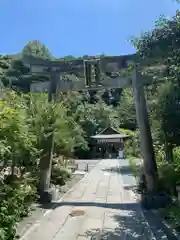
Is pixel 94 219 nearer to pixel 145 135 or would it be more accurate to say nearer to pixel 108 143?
pixel 145 135

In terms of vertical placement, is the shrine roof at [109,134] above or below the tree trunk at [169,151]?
above

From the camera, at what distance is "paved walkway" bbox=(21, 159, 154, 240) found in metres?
5.97

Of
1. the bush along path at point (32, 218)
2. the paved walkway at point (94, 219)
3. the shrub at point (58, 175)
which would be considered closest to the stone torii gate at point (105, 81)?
the bush along path at point (32, 218)

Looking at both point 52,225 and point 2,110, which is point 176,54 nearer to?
point 2,110

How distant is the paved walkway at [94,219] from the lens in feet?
19.6

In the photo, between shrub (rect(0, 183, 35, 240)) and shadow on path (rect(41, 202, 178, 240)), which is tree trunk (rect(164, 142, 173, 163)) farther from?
shrub (rect(0, 183, 35, 240))

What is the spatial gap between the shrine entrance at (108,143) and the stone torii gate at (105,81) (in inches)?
957

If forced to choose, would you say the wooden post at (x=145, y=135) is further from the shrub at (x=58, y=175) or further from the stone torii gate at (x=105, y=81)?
the shrub at (x=58, y=175)

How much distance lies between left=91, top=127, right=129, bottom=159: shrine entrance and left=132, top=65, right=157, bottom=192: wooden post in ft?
82.3

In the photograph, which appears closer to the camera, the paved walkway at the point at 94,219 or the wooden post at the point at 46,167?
the paved walkway at the point at 94,219

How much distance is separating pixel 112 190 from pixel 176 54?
8.22 meters

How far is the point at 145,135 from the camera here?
29.9ft

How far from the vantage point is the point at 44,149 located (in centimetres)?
899

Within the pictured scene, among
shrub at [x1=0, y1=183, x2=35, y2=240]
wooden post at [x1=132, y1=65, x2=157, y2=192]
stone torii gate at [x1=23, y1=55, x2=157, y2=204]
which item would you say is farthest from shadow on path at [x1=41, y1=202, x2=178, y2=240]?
shrub at [x1=0, y1=183, x2=35, y2=240]
